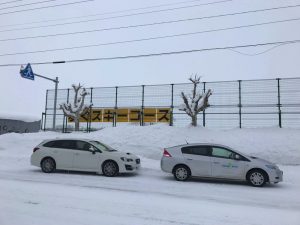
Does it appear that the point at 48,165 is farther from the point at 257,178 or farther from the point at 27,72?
the point at 27,72

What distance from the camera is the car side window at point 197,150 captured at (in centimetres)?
1378

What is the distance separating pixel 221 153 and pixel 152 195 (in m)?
4.03

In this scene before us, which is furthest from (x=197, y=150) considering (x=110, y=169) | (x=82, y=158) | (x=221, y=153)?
(x=82, y=158)

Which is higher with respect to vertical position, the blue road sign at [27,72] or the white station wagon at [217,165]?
A: the blue road sign at [27,72]

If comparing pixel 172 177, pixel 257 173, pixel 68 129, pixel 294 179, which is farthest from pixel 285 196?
pixel 68 129

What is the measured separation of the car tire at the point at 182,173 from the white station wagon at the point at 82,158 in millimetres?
1991

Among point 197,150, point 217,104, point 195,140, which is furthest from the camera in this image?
point 217,104

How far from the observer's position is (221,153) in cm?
1355

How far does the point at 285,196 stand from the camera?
36.2ft

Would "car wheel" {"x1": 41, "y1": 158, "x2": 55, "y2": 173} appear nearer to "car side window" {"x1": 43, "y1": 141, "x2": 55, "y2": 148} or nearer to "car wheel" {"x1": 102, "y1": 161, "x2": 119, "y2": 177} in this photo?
"car side window" {"x1": 43, "y1": 141, "x2": 55, "y2": 148}

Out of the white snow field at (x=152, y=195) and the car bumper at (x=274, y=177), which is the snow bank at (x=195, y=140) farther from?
the car bumper at (x=274, y=177)

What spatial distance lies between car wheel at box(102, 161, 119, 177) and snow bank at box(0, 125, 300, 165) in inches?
200

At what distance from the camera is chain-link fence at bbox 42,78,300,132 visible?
22359 millimetres

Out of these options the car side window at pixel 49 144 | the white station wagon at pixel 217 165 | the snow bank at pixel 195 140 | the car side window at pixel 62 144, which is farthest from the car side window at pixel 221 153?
the car side window at pixel 49 144
